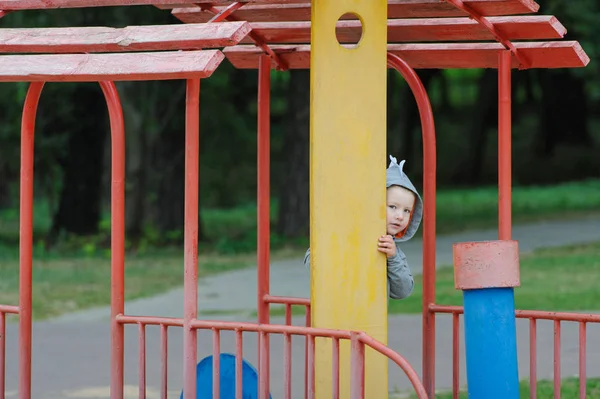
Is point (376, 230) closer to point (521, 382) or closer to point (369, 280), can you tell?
point (369, 280)

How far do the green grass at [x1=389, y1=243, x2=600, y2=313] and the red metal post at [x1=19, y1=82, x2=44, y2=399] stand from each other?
6253 millimetres

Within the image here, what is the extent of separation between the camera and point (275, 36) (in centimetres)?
554

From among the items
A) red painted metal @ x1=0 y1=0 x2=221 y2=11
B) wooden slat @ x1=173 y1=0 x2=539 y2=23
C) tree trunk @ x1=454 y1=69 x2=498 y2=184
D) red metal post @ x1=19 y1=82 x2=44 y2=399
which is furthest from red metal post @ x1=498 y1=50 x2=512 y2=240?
tree trunk @ x1=454 y1=69 x2=498 y2=184

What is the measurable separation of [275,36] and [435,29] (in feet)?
2.63

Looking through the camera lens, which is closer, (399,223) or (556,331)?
(399,223)

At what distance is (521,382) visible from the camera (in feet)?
24.1

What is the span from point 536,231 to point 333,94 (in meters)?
13.8

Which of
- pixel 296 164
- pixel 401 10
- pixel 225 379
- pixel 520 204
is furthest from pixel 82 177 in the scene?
pixel 225 379

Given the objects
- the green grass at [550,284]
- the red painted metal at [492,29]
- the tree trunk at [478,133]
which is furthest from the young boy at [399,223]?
the tree trunk at [478,133]

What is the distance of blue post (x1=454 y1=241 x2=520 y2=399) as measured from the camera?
4.22 m

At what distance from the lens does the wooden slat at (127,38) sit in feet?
13.5

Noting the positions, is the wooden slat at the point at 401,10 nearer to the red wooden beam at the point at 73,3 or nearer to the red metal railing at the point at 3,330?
the red wooden beam at the point at 73,3

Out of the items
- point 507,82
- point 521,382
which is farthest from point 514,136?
point 507,82

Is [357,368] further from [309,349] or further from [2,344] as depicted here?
[2,344]
